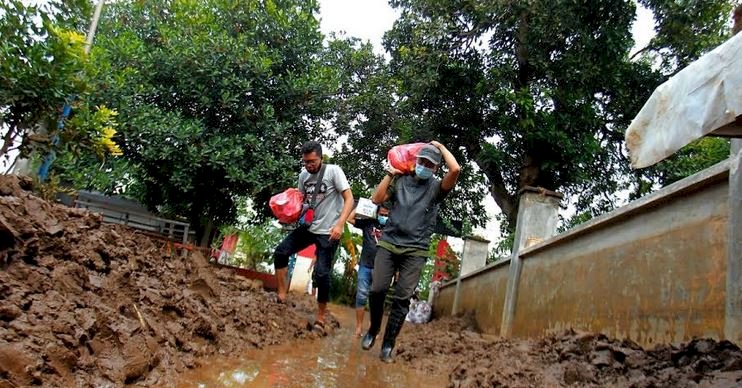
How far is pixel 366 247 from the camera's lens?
6.10 meters

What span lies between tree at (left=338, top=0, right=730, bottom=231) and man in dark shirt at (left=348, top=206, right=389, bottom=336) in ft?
15.7

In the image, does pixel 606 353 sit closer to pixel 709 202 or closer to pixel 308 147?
pixel 709 202

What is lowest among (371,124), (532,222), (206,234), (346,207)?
(206,234)

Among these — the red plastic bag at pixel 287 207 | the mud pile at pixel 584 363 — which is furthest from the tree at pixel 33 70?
the mud pile at pixel 584 363

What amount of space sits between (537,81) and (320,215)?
6.78 metres

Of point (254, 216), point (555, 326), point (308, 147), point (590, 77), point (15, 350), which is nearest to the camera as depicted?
point (15, 350)

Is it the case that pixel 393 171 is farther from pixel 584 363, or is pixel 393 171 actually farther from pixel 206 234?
pixel 206 234

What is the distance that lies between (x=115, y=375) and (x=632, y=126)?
2.69 metres

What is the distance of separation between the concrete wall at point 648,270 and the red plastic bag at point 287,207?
254cm

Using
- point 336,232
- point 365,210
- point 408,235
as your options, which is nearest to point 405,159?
point 408,235

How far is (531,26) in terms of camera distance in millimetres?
9547

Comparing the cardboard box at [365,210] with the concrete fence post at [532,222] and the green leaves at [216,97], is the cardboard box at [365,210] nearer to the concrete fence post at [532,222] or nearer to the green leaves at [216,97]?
the concrete fence post at [532,222]

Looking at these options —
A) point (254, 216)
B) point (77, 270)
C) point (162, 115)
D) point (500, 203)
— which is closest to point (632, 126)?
point (77, 270)

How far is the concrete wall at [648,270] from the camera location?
263 centimetres
